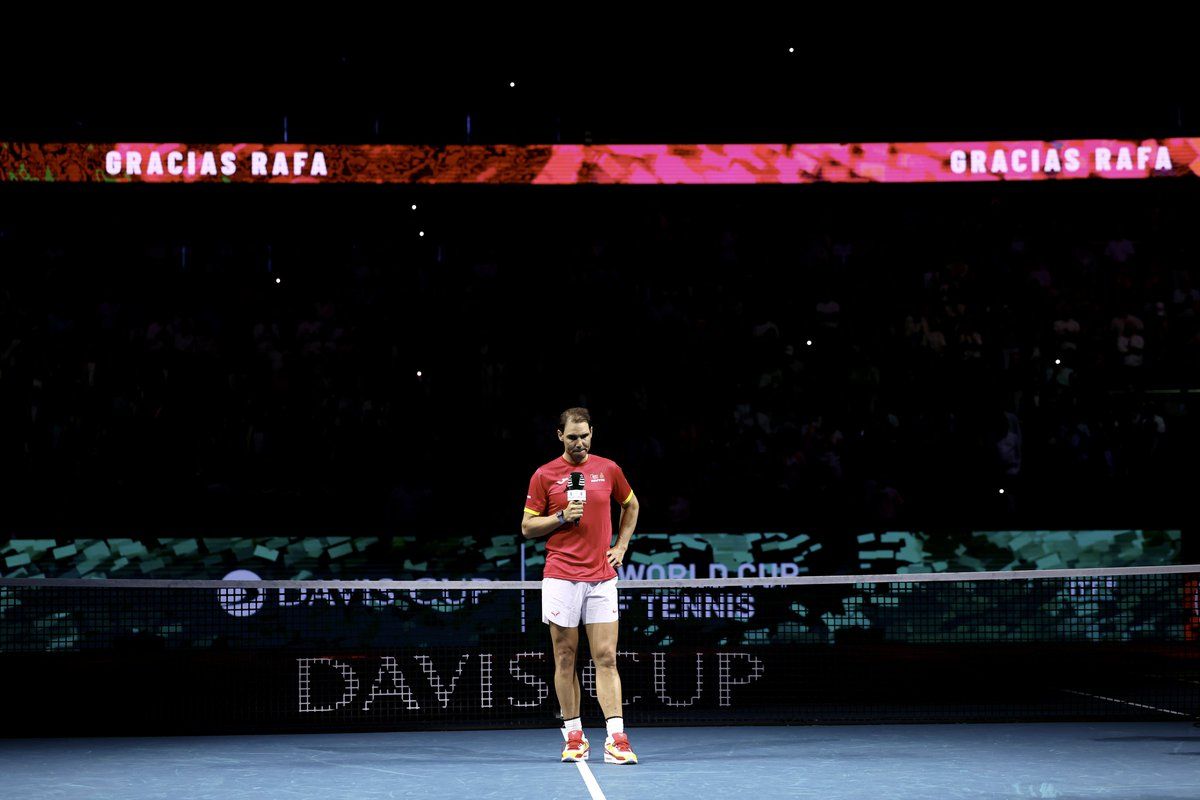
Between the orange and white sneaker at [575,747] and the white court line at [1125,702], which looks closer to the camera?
the orange and white sneaker at [575,747]

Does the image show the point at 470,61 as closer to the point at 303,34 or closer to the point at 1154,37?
the point at 303,34

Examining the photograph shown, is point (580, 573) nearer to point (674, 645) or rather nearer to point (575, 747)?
point (575, 747)

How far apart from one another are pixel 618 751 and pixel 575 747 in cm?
25

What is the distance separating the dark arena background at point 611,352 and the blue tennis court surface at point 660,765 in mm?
3408

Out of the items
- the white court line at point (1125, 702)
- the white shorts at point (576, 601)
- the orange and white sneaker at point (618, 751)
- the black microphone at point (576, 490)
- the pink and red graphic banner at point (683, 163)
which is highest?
the pink and red graphic banner at point (683, 163)

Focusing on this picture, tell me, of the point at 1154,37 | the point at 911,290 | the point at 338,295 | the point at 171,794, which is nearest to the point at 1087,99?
the point at 1154,37

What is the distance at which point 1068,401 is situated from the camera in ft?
59.6

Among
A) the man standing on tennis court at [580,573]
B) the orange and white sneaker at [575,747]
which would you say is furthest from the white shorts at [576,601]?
the orange and white sneaker at [575,747]

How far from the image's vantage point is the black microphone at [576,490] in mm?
7480

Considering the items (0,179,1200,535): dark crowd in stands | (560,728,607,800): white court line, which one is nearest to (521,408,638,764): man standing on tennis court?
(560,728,607,800): white court line

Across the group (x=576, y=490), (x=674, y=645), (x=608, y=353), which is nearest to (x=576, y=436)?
(x=576, y=490)

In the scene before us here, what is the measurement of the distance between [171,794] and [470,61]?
1438 cm

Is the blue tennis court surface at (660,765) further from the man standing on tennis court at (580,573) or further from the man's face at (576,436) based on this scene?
the man's face at (576,436)

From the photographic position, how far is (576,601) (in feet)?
25.2
